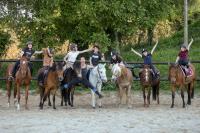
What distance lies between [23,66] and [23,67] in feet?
0.13

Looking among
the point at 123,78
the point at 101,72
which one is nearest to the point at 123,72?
the point at 123,78

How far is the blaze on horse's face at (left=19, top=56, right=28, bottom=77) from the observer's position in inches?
728

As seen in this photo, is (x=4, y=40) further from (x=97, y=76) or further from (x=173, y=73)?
(x=173, y=73)

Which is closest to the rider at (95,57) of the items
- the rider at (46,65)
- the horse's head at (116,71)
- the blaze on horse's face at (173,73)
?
the horse's head at (116,71)

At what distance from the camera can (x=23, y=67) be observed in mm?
18578

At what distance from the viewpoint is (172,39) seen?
39938 millimetres

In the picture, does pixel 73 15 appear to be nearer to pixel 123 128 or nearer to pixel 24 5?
pixel 24 5

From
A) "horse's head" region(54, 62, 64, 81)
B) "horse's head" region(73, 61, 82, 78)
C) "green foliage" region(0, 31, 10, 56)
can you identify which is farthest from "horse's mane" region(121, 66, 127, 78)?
"green foliage" region(0, 31, 10, 56)

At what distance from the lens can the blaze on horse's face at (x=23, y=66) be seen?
60.7 feet

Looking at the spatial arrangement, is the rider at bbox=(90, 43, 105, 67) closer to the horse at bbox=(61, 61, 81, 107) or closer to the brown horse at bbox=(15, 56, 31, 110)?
the horse at bbox=(61, 61, 81, 107)

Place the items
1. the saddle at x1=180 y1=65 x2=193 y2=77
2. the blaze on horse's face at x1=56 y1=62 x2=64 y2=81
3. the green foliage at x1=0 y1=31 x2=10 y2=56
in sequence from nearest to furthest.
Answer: the blaze on horse's face at x1=56 y1=62 x2=64 y2=81 → the saddle at x1=180 y1=65 x2=193 y2=77 → the green foliage at x1=0 y1=31 x2=10 y2=56

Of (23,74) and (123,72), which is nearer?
(23,74)

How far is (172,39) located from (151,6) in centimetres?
A: 1147

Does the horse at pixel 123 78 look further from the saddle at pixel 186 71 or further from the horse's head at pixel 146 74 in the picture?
the saddle at pixel 186 71
